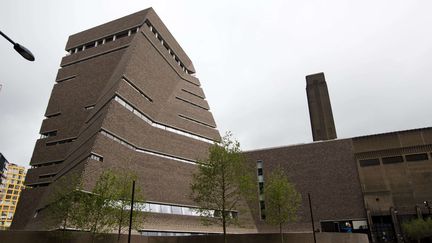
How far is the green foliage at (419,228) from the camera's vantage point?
42.9 metres

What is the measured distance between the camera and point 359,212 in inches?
1970

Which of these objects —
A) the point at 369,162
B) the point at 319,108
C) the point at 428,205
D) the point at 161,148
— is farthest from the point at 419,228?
the point at 319,108

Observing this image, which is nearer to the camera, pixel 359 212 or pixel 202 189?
pixel 202 189

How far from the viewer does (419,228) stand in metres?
43.3

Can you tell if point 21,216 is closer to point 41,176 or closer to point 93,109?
point 41,176

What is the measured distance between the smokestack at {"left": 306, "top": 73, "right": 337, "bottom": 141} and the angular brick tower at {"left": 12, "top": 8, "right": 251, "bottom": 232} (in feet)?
118

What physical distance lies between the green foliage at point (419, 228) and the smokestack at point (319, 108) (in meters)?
34.6

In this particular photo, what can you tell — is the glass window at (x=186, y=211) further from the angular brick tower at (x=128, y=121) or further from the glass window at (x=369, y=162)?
the glass window at (x=369, y=162)

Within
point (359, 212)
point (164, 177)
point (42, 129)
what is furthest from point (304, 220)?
point (42, 129)

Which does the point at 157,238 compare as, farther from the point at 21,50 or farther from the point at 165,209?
the point at 21,50

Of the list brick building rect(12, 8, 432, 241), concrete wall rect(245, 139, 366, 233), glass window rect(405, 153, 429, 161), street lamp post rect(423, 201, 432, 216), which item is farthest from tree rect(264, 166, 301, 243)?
glass window rect(405, 153, 429, 161)

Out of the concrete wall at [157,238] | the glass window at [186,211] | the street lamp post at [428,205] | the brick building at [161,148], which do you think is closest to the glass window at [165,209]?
the brick building at [161,148]

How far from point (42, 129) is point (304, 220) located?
46.1 m

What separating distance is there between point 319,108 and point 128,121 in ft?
189
